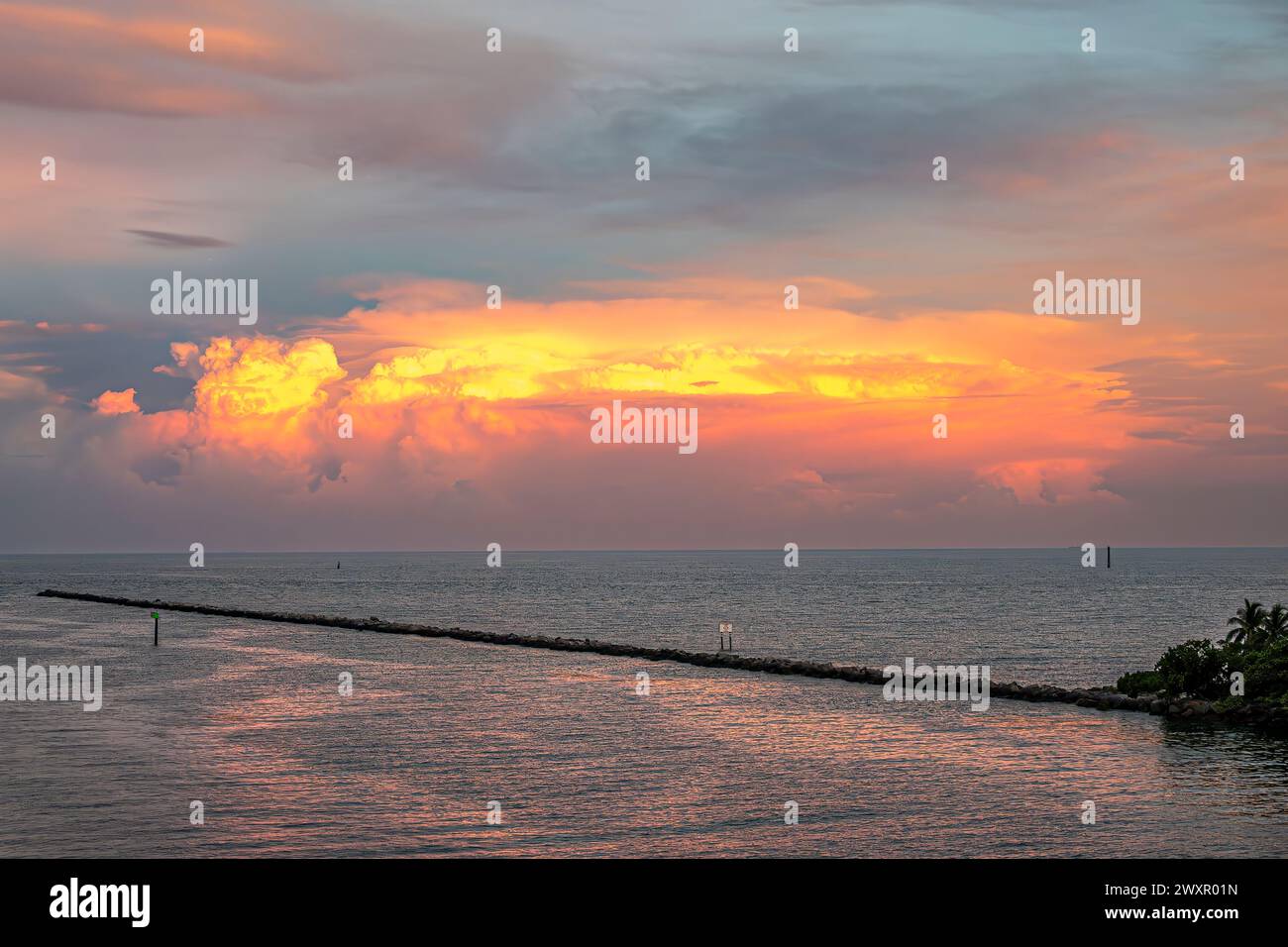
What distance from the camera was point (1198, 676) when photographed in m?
56.0

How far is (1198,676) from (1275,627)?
705cm

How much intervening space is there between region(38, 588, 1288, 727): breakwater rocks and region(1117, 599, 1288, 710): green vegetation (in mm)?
1037

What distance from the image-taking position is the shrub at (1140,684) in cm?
5788

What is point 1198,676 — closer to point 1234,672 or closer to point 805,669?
point 1234,672

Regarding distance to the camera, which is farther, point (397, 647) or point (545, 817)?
point (397, 647)

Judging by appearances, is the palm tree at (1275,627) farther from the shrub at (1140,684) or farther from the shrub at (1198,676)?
the shrub at (1140,684)

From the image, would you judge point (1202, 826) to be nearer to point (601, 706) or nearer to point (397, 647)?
point (601, 706)

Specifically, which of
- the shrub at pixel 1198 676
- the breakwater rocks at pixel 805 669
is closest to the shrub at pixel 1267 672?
the shrub at pixel 1198 676

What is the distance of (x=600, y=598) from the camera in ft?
638

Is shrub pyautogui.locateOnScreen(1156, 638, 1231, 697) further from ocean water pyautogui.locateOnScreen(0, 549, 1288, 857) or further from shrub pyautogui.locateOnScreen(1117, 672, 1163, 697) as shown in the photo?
ocean water pyautogui.locateOnScreen(0, 549, 1288, 857)

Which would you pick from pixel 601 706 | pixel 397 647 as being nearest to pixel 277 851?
pixel 601 706

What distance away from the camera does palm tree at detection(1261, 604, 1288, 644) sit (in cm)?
5909

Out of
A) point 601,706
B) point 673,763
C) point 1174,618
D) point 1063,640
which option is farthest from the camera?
point 1174,618
